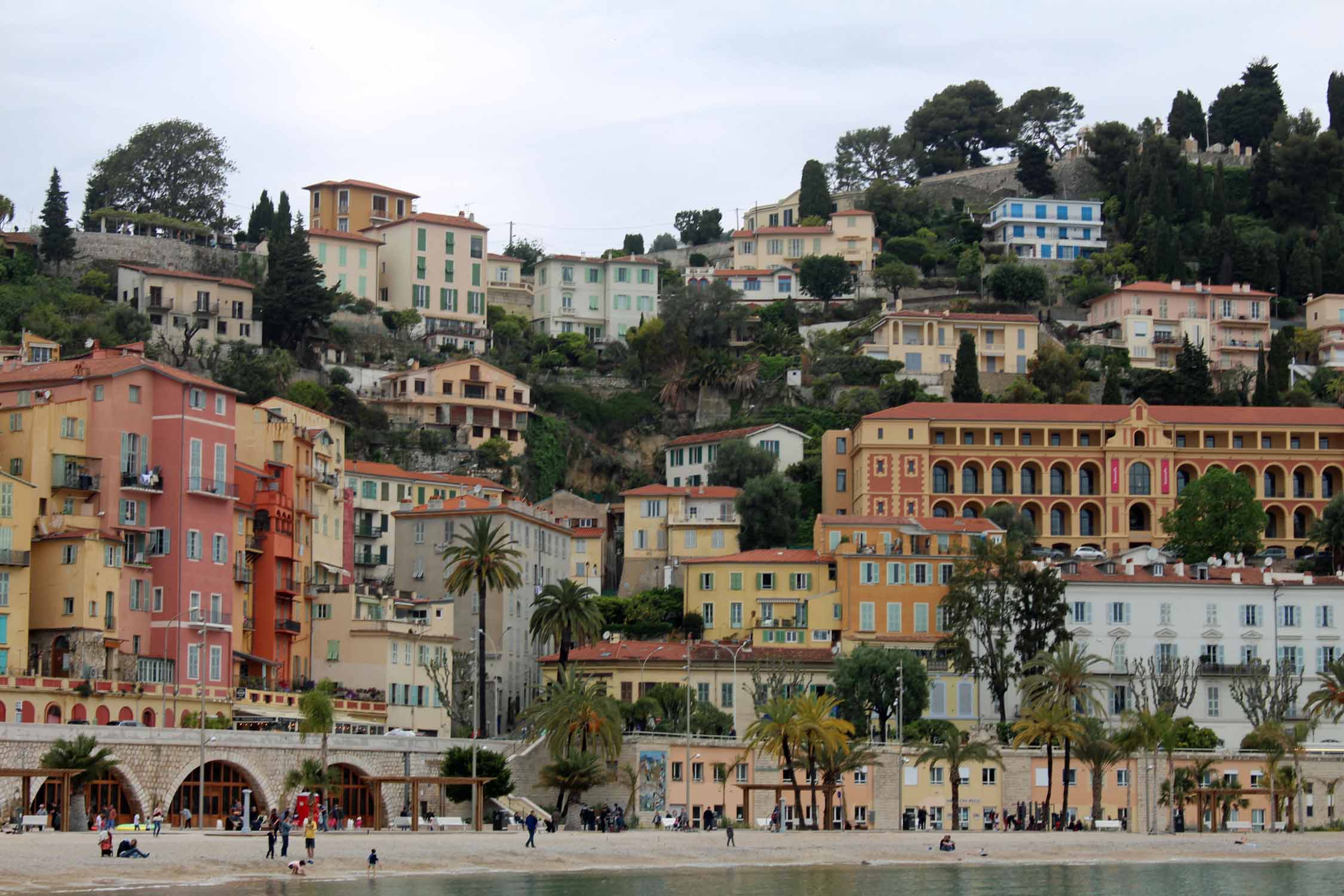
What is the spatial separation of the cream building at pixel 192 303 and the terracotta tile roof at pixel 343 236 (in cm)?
969

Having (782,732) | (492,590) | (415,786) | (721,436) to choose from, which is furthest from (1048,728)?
(721,436)

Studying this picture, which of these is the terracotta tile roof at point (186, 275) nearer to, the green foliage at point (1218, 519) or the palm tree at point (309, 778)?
the green foliage at point (1218, 519)

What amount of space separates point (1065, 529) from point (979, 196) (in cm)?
6975

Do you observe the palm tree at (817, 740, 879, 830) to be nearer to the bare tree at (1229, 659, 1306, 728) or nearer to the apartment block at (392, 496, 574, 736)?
the bare tree at (1229, 659, 1306, 728)

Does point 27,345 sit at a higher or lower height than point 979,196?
lower

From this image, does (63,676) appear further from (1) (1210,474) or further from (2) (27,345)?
(1) (1210,474)

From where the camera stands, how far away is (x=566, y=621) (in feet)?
326

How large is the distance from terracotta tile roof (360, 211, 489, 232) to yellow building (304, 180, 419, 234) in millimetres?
6324

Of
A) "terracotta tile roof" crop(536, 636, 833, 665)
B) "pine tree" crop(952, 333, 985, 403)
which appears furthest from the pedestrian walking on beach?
"pine tree" crop(952, 333, 985, 403)

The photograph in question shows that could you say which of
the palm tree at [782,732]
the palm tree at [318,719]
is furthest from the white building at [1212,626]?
the palm tree at [318,719]

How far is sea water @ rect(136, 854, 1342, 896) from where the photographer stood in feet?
207

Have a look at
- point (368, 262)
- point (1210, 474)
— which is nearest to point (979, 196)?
point (368, 262)

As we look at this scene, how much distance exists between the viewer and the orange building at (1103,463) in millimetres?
127312

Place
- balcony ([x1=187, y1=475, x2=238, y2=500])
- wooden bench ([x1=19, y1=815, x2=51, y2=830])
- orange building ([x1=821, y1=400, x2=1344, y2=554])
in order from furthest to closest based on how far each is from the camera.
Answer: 1. orange building ([x1=821, y1=400, x2=1344, y2=554])
2. balcony ([x1=187, y1=475, x2=238, y2=500])
3. wooden bench ([x1=19, y1=815, x2=51, y2=830])
